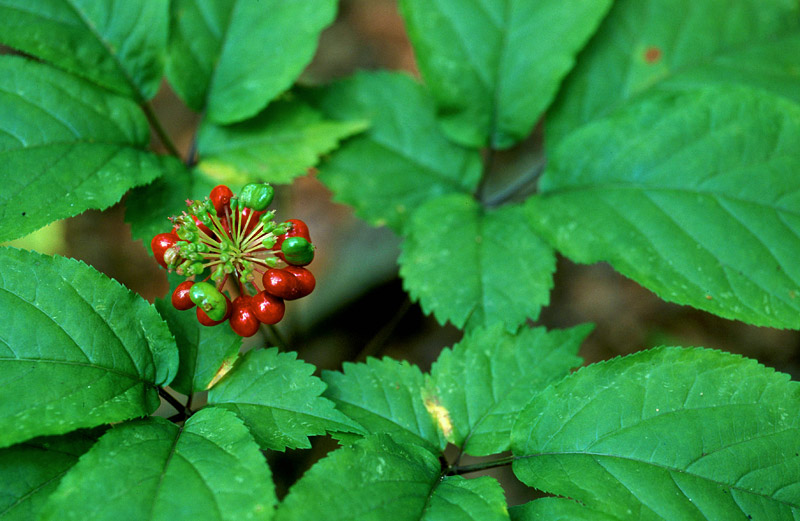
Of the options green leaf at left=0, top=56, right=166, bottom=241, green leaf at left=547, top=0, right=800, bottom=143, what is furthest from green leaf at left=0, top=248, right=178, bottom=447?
green leaf at left=547, top=0, right=800, bottom=143

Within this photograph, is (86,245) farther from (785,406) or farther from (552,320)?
(785,406)

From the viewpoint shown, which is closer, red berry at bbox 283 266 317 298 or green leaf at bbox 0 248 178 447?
green leaf at bbox 0 248 178 447

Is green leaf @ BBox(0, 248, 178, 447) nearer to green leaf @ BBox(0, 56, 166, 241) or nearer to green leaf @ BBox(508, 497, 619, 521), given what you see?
green leaf @ BBox(0, 56, 166, 241)

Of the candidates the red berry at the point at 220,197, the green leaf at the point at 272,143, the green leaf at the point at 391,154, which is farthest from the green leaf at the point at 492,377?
the green leaf at the point at 272,143

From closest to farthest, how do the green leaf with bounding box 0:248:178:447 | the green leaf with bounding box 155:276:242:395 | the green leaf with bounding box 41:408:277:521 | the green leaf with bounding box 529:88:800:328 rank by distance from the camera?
the green leaf with bounding box 41:408:277:521 → the green leaf with bounding box 0:248:178:447 → the green leaf with bounding box 155:276:242:395 → the green leaf with bounding box 529:88:800:328

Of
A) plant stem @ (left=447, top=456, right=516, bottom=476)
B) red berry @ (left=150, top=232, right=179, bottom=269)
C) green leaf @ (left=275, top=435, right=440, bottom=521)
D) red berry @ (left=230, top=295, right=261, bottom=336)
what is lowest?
plant stem @ (left=447, top=456, right=516, bottom=476)

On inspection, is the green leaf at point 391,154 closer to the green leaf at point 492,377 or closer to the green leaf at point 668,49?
the green leaf at point 668,49

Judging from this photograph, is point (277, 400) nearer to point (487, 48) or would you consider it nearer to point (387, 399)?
point (387, 399)
